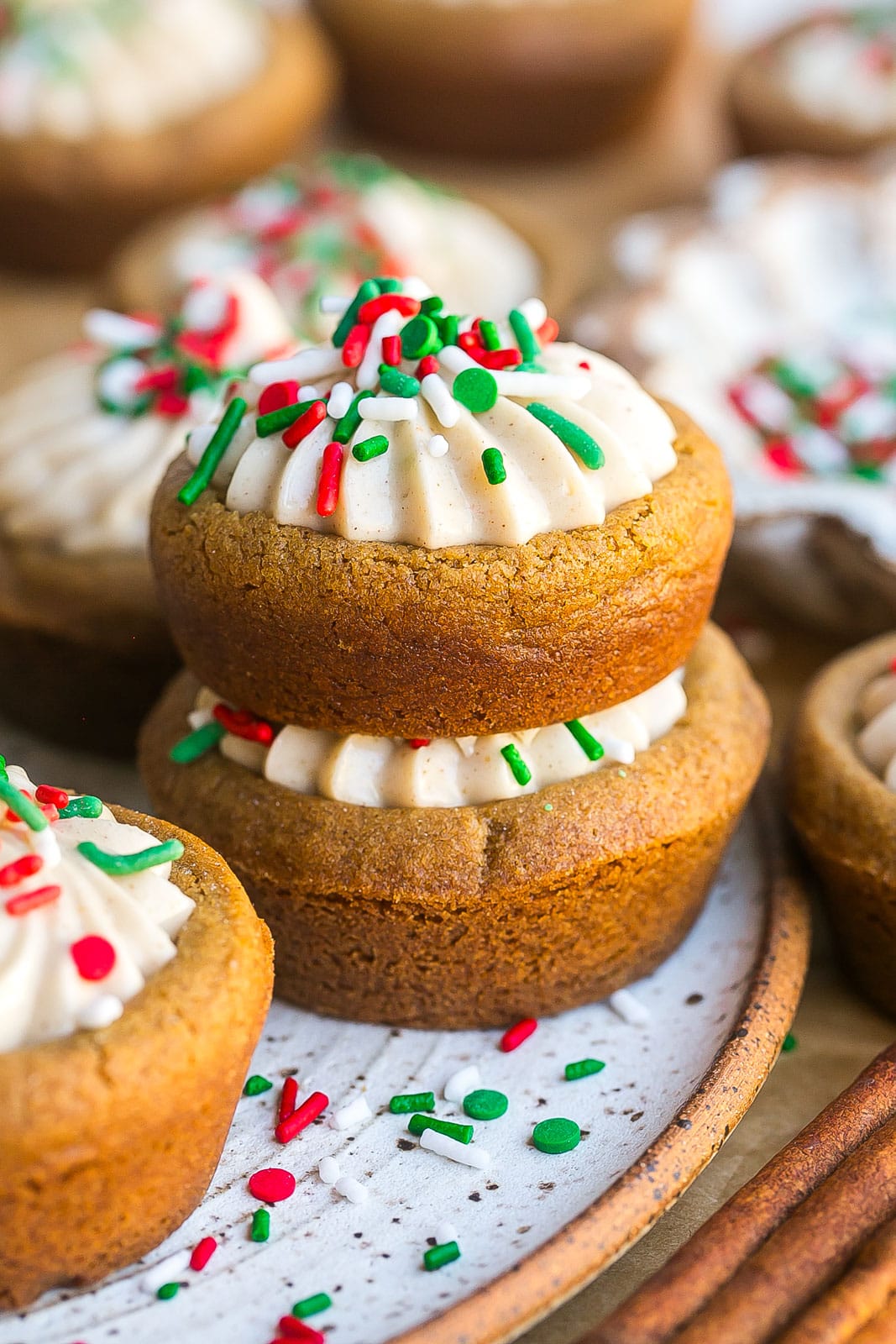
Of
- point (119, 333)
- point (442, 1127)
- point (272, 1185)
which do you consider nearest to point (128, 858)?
point (272, 1185)

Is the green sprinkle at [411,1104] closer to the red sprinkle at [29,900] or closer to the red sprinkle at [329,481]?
the red sprinkle at [29,900]

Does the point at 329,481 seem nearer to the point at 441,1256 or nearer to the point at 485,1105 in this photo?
the point at 485,1105

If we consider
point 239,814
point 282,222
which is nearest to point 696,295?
point 282,222

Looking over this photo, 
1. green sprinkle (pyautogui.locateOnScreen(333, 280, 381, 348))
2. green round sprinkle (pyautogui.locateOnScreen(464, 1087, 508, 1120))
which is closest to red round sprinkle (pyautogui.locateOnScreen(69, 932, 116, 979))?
green round sprinkle (pyautogui.locateOnScreen(464, 1087, 508, 1120))

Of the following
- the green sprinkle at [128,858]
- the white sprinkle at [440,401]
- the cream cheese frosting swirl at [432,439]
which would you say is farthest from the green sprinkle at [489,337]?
the green sprinkle at [128,858]

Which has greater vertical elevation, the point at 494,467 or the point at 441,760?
the point at 494,467
